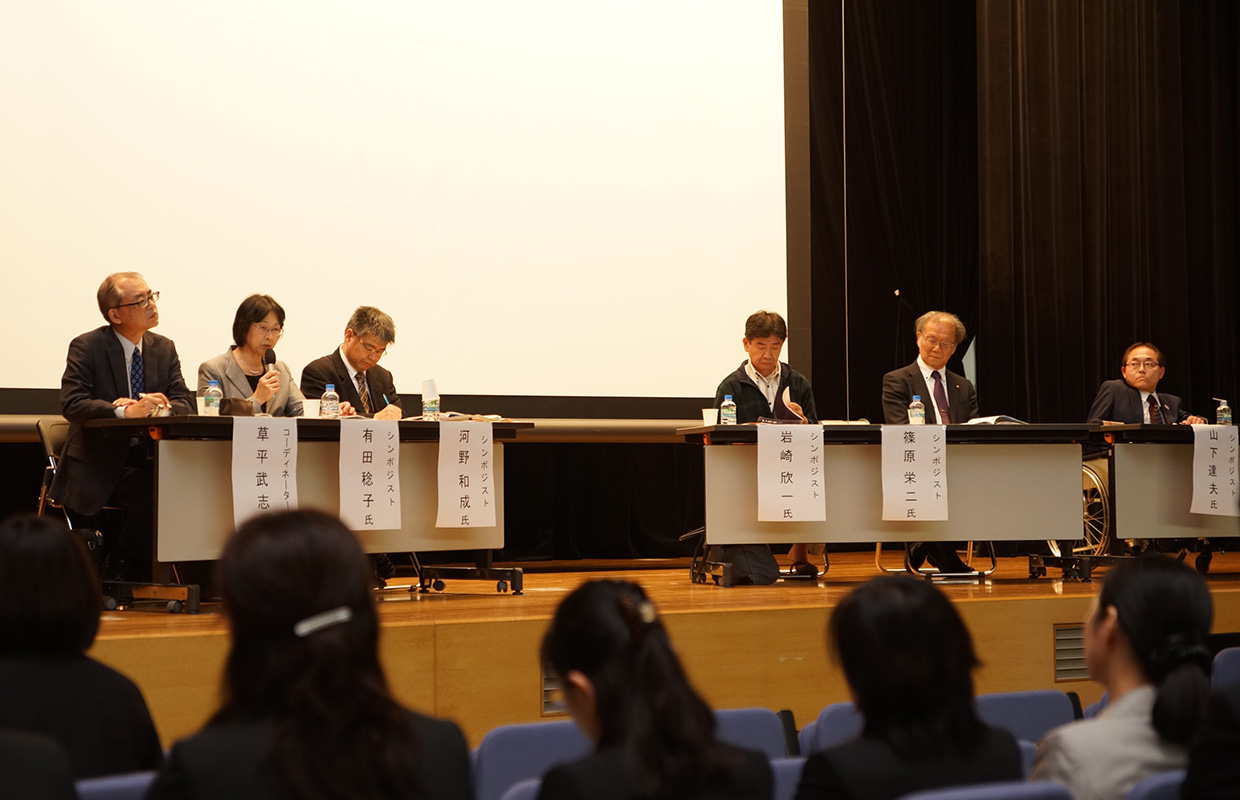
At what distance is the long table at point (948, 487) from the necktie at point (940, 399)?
0.55 m

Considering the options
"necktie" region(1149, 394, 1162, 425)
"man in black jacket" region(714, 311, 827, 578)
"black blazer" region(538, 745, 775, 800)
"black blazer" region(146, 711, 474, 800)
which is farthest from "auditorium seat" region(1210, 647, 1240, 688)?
"necktie" region(1149, 394, 1162, 425)

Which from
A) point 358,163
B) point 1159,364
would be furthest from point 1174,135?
point 358,163

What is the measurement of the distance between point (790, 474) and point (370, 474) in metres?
1.61

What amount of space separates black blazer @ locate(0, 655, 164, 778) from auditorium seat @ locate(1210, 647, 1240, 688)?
2.22 m

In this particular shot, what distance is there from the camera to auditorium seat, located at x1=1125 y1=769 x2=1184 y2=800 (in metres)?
1.50

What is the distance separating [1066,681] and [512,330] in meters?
3.32

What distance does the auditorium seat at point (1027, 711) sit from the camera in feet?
7.28

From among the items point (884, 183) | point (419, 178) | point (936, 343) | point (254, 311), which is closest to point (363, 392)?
point (254, 311)

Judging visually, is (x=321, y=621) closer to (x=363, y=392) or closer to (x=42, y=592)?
(x=42, y=592)

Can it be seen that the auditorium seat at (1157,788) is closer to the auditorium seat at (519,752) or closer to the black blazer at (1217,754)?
the black blazer at (1217,754)

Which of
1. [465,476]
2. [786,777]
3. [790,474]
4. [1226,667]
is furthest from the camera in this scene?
[790,474]

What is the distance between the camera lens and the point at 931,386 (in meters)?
5.59

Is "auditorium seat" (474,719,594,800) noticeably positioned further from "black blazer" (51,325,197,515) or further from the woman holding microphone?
the woman holding microphone

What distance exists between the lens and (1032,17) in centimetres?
736
